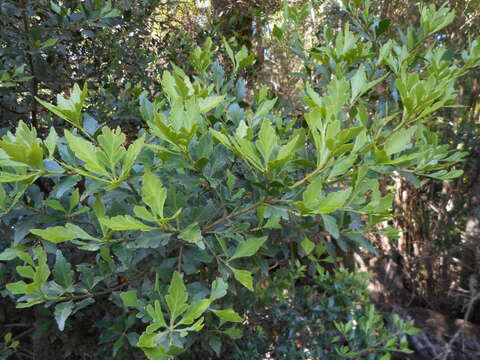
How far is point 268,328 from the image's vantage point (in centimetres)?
269

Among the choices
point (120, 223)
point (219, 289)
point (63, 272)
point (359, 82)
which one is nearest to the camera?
point (120, 223)

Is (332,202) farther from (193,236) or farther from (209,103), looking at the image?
(209,103)

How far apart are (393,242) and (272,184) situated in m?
4.89

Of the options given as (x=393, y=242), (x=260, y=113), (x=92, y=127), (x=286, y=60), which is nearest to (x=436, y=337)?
(x=393, y=242)

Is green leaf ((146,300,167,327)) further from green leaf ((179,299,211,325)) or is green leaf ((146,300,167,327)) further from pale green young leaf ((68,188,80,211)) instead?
pale green young leaf ((68,188,80,211))

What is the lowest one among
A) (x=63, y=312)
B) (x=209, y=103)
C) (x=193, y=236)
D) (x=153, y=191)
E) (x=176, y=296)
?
(x=63, y=312)

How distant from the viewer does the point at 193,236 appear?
2.89ft

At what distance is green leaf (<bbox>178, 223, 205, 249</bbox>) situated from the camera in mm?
868

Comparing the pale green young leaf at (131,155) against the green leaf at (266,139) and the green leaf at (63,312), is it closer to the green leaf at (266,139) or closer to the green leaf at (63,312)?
the green leaf at (266,139)

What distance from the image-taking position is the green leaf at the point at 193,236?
0.87 meters

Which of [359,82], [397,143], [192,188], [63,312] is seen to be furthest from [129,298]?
[359,82]

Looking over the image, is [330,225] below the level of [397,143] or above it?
below

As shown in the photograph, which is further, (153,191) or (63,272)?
(63,272)

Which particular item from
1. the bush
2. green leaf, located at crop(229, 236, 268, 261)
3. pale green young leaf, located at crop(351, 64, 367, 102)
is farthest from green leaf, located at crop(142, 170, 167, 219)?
pale green young leaf, located at crop(351, 64, 367, 102)
